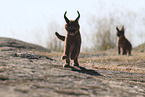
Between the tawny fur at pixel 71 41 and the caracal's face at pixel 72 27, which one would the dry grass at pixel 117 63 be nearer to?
the tawny fur at pixel 71 41

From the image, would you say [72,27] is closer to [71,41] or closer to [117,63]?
[71,41]

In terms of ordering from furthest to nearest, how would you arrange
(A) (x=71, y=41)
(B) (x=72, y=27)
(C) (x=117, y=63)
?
(C) (x=117, y=63)
(A) (x=71, y=41)
(B) (x=72, y=27)

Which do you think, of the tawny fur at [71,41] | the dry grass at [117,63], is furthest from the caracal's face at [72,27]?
the dry grass at [117,63]

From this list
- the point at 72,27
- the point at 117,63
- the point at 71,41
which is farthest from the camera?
the point at 117,63

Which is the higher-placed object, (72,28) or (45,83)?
(72,28)

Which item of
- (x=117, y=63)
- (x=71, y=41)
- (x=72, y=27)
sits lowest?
(x=117, y=63)

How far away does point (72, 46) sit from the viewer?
16.7 feet

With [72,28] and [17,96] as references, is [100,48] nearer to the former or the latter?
[72,28]

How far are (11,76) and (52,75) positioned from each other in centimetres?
65

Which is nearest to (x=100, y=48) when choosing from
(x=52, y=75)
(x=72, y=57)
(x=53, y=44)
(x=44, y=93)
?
(x=53, y=44)

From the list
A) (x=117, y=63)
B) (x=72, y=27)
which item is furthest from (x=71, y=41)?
(x=117, y=63)

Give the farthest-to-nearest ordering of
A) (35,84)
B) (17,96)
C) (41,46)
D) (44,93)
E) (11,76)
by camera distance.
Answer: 1. (41,46)
2. (11,76)
3. (35,84)
4. (44,93)
5. (17,96)

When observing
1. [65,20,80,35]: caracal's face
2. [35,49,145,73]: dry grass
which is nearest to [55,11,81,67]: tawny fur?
[65,20,80,35]: caracal's face

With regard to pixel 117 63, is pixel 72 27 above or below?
above
